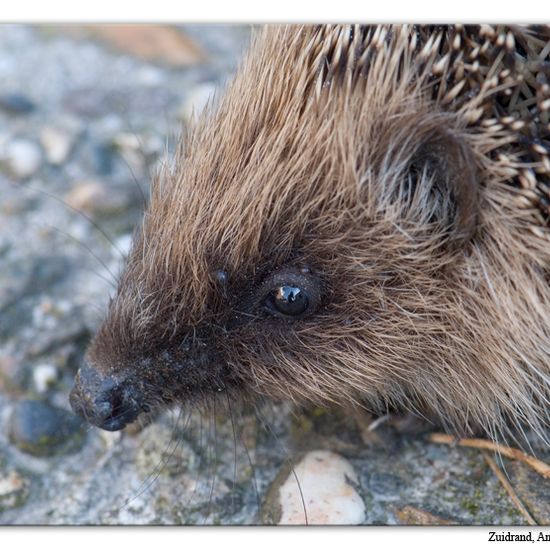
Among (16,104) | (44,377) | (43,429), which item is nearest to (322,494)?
(43,429)

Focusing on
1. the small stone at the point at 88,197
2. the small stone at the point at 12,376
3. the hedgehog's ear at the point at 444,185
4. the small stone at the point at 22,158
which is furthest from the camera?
the small stone at the point at 22,158

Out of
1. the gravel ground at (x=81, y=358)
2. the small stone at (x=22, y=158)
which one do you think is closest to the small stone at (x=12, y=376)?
the gravel ground at (x=81, y=358)

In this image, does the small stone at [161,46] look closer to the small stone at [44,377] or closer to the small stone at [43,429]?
the small stone at [44,377]

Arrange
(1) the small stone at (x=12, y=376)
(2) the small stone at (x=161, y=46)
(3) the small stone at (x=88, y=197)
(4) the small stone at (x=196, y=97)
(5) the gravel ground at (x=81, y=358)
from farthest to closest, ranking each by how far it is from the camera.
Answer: (2) the small stone at (x=161, y=46), (4) the small stone at (x=196, y=97), (3) the small stone at (x=88, y=197), (1) the small stone at (x=12, y=376), (5) the gravel ground at (x=81, y=358)

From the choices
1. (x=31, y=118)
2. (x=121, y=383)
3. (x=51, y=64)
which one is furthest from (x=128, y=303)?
(x=51, y=64)

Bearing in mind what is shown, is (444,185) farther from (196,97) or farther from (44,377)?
(196,97)

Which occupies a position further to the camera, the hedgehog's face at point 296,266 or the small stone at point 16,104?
the small stone at point 16,104

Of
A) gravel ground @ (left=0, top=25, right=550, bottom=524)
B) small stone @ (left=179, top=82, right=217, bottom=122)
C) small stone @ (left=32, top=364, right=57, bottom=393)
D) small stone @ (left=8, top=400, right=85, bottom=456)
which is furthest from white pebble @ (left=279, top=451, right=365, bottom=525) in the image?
small stone @ (left=179, top=82, right=217, bottom=122)
